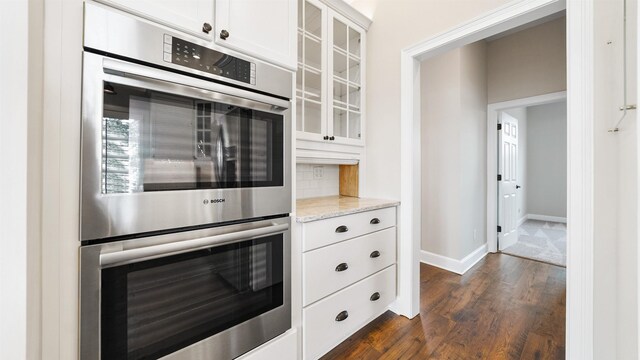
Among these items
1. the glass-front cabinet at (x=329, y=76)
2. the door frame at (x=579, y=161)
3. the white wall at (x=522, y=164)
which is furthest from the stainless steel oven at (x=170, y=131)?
the white wall at (x=522, y=164)

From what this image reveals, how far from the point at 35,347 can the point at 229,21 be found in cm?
129

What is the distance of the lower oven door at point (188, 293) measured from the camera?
82 cm

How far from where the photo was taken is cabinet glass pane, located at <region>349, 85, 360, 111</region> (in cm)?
225

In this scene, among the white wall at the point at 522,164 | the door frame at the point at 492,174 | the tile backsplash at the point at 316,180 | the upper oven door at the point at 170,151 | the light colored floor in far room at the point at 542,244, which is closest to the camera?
the upper oven door at the point at 170,151

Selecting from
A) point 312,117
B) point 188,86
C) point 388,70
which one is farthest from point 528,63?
point 188,86

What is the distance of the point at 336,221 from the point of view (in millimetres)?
1558

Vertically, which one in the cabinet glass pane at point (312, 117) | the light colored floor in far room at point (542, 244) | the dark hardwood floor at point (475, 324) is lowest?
the dark hardwood floor at point (475, 324)

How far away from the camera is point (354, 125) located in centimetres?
227

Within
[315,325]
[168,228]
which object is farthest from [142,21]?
[315,325]

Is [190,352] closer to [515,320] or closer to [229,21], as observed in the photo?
[229,21]

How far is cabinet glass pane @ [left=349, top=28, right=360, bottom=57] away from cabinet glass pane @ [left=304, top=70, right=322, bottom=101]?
54 centimetres

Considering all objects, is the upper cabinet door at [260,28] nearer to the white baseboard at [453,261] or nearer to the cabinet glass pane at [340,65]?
the cabinet glass pane at [340,65]

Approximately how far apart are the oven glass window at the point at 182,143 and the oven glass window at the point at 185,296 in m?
0.29

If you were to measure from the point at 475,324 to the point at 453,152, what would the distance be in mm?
1802
